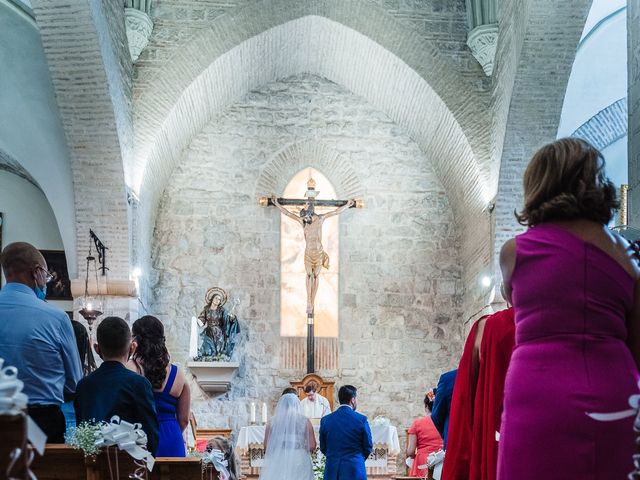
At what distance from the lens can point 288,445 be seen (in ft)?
31.4

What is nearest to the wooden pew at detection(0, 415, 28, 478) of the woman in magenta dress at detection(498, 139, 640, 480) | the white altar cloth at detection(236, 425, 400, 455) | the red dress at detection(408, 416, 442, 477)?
the woman in magenta dress at detection(498, 139, 640, 480)

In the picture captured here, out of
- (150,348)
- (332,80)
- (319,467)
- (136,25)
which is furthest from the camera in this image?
(332,80)

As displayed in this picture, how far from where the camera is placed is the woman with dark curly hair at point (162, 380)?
5.34 meters

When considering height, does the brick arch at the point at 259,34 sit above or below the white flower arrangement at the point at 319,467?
above

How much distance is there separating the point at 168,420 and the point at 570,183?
336 cm

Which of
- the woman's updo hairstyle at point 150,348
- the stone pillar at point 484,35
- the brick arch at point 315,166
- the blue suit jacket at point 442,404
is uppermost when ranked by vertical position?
the stone pillar at point 484,35

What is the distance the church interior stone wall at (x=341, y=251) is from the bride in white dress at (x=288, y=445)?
4909mm

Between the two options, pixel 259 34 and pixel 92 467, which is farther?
pixel 259 34

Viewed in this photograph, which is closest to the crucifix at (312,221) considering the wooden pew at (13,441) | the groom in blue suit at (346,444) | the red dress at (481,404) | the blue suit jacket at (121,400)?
the groom in blue suit at (346,444)

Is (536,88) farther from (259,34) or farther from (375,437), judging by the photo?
(375,437)

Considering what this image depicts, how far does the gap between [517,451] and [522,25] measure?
983 centimetres

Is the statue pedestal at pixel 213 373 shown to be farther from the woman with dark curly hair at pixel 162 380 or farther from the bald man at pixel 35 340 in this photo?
the bald man at pixel 35 340

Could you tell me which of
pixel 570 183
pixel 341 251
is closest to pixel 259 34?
pixel 341 251

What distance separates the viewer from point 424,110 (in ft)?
47.8
